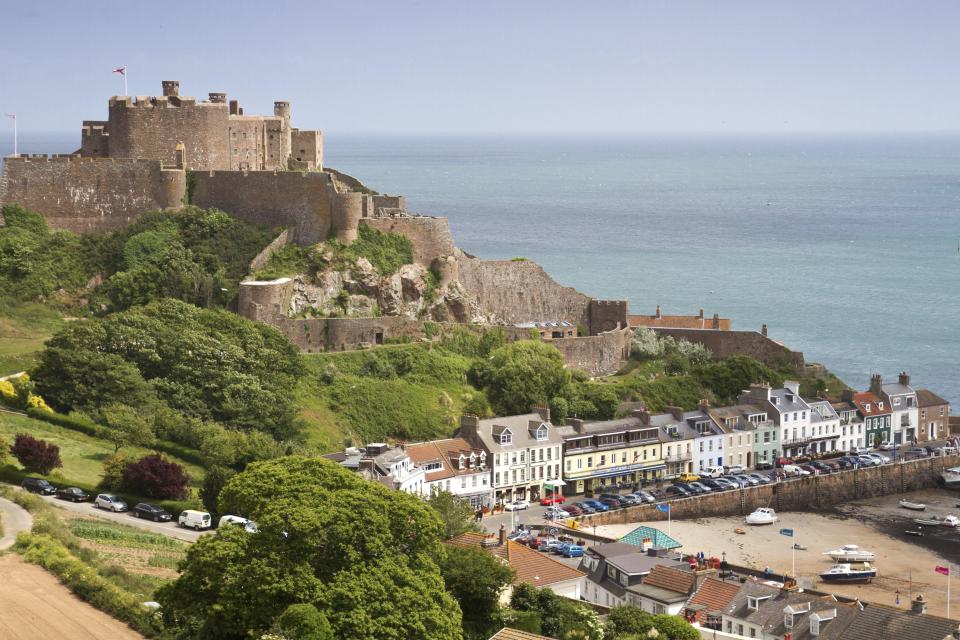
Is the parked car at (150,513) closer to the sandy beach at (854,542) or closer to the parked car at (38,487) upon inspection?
the parked car at (38,487)

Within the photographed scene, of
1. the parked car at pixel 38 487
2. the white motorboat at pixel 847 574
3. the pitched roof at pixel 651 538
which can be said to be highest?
the parked car at pixel 38 487

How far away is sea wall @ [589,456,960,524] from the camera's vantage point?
51.0 meters

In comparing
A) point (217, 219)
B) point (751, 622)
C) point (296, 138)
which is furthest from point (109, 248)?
point (751, 622)

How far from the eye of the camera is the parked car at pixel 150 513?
40.3 meters

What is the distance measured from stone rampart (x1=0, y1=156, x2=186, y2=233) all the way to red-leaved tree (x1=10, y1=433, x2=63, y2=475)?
55.8ft

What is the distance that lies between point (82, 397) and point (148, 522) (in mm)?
9103

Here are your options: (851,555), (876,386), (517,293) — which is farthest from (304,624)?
(876,386)

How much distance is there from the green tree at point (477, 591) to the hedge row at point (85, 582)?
18.5 feet

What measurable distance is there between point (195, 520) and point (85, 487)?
11.3 ft

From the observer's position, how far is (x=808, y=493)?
2172 inches

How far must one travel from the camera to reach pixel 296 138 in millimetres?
60969

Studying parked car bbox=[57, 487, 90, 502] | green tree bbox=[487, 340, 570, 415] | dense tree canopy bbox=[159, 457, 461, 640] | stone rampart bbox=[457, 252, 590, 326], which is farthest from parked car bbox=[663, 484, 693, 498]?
dense tree canopy bbox=[159, 457, 461, 640]

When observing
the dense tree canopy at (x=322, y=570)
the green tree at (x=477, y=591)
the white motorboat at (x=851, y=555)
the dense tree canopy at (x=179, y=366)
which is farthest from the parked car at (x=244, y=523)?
the white motorboat at (x=851, y=555)

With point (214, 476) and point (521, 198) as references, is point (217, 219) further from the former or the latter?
point (521, 198)
